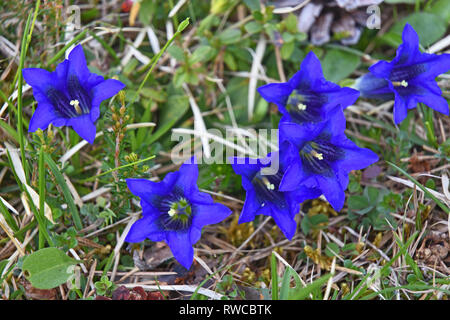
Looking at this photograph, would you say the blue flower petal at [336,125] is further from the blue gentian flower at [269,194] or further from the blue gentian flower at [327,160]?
the blue gentian flower at [269,194]

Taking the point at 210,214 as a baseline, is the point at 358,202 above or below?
below

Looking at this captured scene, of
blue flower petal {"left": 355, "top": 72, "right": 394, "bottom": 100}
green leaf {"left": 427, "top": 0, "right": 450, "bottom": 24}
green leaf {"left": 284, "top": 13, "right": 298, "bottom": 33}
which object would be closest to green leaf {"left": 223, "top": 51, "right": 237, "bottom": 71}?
green leaf {"left": 284, "top": 13, "right": 298, "bottom": 33}


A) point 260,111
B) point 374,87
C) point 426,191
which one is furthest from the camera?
point 260,111

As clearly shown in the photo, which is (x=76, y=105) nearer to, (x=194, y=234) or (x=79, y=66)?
(x=79, y=66)

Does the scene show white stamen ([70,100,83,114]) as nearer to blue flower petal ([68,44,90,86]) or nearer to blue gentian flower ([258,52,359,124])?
blue flower petal ([68,44,90,86])

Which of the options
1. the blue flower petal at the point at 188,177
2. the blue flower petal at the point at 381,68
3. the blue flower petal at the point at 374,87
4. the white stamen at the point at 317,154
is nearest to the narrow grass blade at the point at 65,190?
the blue flower petal at the point at 188,177

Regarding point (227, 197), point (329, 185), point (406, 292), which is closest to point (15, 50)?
point (227, 197)

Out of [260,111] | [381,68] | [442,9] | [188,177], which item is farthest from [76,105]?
[442,9]
